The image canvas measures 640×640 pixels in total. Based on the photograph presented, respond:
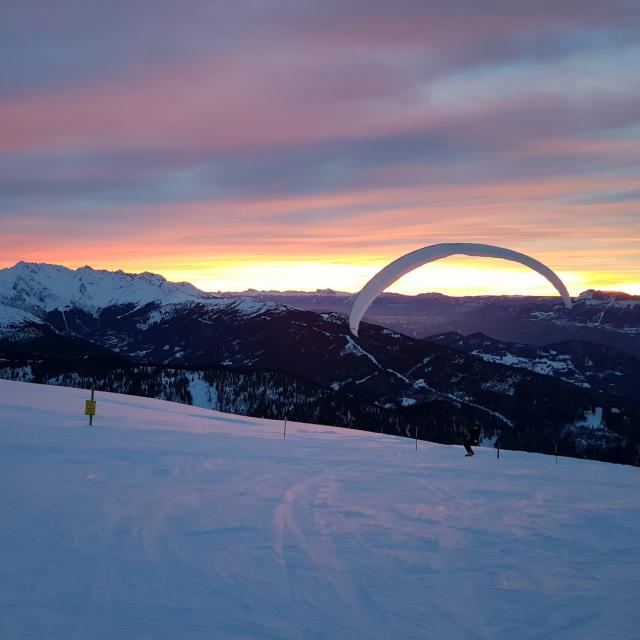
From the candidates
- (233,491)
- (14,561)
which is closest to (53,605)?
(14,561)

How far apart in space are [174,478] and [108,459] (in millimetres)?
2837

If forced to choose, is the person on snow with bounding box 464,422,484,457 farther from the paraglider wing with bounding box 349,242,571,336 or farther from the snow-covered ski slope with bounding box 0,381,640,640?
the paraglider wing with bounding box 349,242,571,336

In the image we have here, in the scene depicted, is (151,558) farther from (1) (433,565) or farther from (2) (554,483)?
(2) (554,483)

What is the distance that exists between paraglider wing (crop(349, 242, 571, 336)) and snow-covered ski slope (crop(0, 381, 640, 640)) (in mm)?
4622

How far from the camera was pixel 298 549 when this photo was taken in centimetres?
949

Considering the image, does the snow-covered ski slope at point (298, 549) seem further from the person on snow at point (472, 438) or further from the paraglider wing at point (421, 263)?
the person on snow at point (472, 438)

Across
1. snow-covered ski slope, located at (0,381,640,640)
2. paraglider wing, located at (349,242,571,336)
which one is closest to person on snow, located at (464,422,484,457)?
snow-covered ski slope, located at (0,381,640,640)

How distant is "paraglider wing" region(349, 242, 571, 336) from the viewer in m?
15.6

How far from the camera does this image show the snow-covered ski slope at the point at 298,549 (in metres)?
7.06

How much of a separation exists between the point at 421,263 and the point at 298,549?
8949 mm

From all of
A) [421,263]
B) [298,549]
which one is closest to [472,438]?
[421,263]

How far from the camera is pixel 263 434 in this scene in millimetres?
26781

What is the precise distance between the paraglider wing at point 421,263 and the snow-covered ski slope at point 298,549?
4.62 metres

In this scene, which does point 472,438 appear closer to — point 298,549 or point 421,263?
point 421,263
